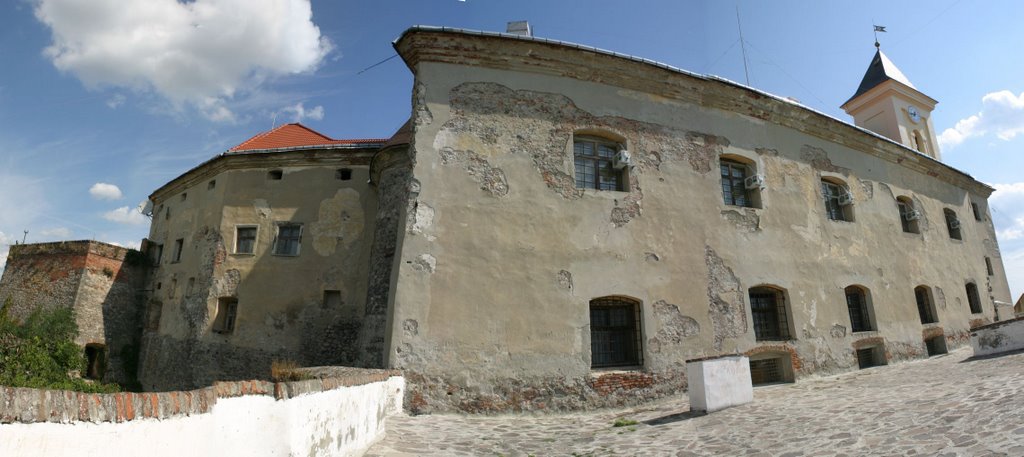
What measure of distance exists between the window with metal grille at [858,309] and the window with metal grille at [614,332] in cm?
644

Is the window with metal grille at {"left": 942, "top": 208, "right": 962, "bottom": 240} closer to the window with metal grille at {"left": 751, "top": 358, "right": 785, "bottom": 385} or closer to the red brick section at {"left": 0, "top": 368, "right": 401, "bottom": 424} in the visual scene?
the window with metal grille at {"left": 751, "top": 358, "right": 785, "bottom": 385}

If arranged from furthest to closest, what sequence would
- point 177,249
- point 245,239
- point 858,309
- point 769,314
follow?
point 177,249 < point 245,239 < point 858,309 < point 769,314

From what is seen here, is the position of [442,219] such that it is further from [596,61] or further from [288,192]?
[288,192]

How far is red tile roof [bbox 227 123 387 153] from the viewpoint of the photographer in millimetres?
16875

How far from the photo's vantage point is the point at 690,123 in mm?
11523

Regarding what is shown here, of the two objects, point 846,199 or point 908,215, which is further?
point 908,215

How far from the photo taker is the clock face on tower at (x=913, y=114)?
19922 millimetres

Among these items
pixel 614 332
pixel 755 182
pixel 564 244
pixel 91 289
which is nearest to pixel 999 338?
pixel 755 182

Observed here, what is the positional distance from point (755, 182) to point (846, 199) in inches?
141

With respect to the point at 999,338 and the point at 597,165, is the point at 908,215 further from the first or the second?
the point at 597,165

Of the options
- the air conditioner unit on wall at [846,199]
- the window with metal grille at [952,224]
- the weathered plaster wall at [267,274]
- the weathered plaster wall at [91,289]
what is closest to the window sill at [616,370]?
the weathered plaster wall at [267,274]

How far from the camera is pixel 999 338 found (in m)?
10.3

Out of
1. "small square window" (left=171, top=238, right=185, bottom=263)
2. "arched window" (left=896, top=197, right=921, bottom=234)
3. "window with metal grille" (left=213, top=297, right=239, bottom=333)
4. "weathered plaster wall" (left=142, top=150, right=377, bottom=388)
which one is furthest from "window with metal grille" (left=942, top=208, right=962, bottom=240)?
"small square window" (left=171, top=238, right=185, bottom=263)

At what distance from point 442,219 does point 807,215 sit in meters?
9.04
